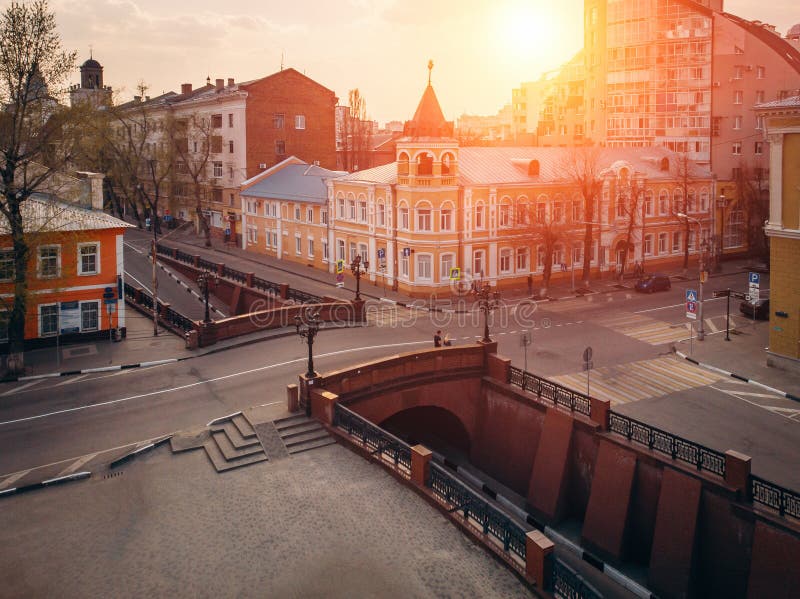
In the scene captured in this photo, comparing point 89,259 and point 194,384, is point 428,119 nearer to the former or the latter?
point 89,259

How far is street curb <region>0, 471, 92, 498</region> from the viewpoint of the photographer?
18.1m

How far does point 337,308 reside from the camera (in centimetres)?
3553

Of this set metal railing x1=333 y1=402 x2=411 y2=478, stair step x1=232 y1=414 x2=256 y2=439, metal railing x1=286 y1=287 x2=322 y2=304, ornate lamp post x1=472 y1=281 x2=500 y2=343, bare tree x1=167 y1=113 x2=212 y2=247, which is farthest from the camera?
bare tree x1=167 y1=113 x2=212 y2=247

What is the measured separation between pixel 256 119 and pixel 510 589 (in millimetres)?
58873

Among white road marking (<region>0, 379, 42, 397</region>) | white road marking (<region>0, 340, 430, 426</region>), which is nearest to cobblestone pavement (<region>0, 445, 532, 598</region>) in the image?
white road marking (<region>0, 340, 430, 426</region>)

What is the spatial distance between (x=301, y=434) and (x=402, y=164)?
25.9m

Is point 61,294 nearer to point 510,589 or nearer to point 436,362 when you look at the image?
point 436,362

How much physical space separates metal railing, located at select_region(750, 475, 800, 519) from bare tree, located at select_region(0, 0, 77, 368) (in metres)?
25.8

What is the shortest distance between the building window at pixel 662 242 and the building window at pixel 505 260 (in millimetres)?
15454

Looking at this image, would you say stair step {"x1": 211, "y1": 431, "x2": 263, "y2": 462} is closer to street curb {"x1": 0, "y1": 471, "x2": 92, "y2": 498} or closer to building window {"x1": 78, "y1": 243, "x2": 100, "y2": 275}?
street curb {"x1": 0, "y1": 471, "x2": 92, "y2": 498}

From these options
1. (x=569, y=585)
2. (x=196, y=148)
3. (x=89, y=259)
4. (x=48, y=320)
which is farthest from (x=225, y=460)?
(x=196, y=148)

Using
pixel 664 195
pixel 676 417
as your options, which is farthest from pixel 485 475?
pixel 664 195

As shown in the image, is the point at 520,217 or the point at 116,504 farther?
the point at 520,217

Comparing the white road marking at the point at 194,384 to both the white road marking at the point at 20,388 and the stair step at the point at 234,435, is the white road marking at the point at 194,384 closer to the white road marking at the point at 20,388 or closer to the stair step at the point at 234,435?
the white road marking at the point at 20,388
